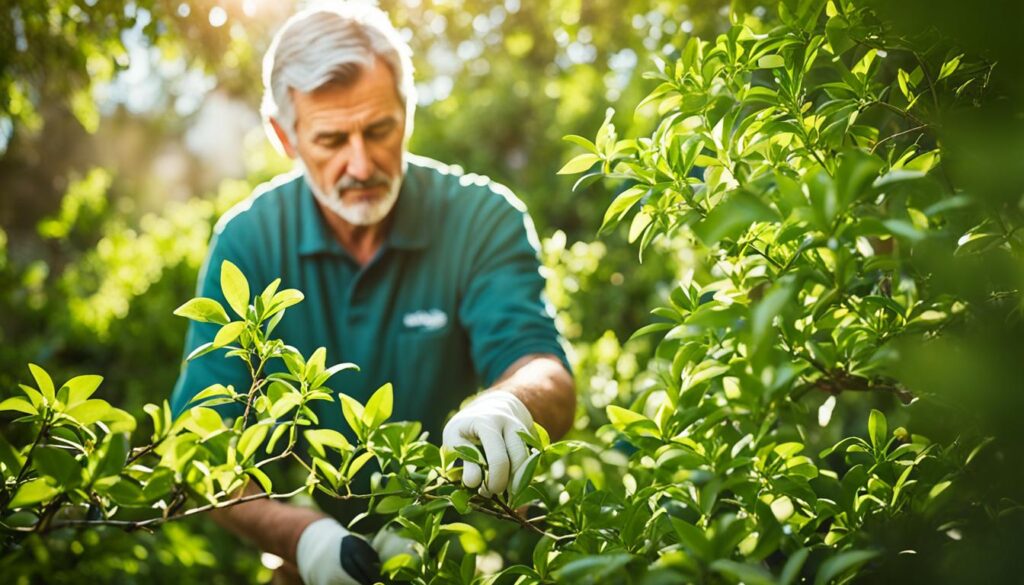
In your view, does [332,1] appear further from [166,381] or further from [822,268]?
[166,381]

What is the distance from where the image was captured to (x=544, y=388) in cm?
170

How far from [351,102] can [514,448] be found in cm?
111

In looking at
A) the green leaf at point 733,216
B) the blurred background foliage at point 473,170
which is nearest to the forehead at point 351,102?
the blurred background foliage at point 473,170

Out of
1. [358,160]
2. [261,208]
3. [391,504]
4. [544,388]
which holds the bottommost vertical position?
[544,388]

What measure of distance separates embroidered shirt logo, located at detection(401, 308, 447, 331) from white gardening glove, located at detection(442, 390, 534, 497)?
770 millimetres

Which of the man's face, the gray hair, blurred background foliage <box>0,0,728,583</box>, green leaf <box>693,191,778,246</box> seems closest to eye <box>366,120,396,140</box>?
the man's face

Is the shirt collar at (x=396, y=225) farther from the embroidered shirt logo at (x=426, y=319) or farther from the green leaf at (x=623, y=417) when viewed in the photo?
the green leaf at (x=623, y=417)

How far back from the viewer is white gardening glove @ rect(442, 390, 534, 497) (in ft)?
4.07

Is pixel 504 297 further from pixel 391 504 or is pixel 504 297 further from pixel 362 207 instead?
pixel 391 504

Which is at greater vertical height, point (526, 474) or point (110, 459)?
point (110, 459)

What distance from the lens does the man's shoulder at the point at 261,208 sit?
85.6 inches

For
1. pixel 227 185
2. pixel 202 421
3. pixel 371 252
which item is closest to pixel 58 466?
pixel 202 421

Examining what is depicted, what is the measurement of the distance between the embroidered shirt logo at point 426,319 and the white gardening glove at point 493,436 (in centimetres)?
77

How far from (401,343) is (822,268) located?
1.49 meters
